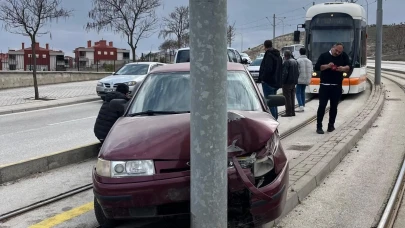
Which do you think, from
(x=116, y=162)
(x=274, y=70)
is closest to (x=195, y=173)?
(x=116, y=162)

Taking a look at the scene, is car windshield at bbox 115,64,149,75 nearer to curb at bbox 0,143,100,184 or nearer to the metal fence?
curb at bbox 0,143,100,184

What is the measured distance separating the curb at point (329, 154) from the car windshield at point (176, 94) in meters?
1.17

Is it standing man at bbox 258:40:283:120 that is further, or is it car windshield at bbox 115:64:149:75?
car windshield at bbox 115:64:149:75

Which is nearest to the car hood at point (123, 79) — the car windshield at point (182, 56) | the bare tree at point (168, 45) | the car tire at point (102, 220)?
the car windshield at point (182, 56)

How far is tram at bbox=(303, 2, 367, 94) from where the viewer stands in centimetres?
1622

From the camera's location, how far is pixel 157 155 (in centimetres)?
381

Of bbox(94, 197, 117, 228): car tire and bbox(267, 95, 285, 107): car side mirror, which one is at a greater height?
bbox(267, 95, 285, 107): car side mirror

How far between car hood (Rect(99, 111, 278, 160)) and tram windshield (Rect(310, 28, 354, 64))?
1326cm

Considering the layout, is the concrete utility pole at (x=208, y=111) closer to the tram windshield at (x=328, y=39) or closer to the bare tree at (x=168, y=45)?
the tram windshield at (x=328, y=39)

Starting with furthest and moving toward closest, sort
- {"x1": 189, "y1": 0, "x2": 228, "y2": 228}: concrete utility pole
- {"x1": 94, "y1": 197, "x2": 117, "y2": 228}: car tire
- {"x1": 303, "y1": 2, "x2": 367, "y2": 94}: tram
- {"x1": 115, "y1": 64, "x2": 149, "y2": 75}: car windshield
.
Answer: {"x1": 115, "y1": 64, "x2": 149, "y2": 75}: car windshield < {"x1": 303, "y1": 2, "x2": 367, "y2": 94}: tram < {"x1": 94, "y1": 197, "x2": 117, "y2": 228}: car tire < {"x1": 189, "y1": 0, "x2": 228, "y2": 228}: concrete utility pole

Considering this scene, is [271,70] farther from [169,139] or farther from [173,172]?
[173,172]

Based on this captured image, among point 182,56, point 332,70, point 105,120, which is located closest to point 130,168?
point 105,120

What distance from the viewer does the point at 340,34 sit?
1658 centimetres

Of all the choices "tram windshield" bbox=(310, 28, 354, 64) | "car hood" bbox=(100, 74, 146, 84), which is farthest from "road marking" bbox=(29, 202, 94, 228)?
"tram windshield" bbox=(310, 28, 354, 64)
